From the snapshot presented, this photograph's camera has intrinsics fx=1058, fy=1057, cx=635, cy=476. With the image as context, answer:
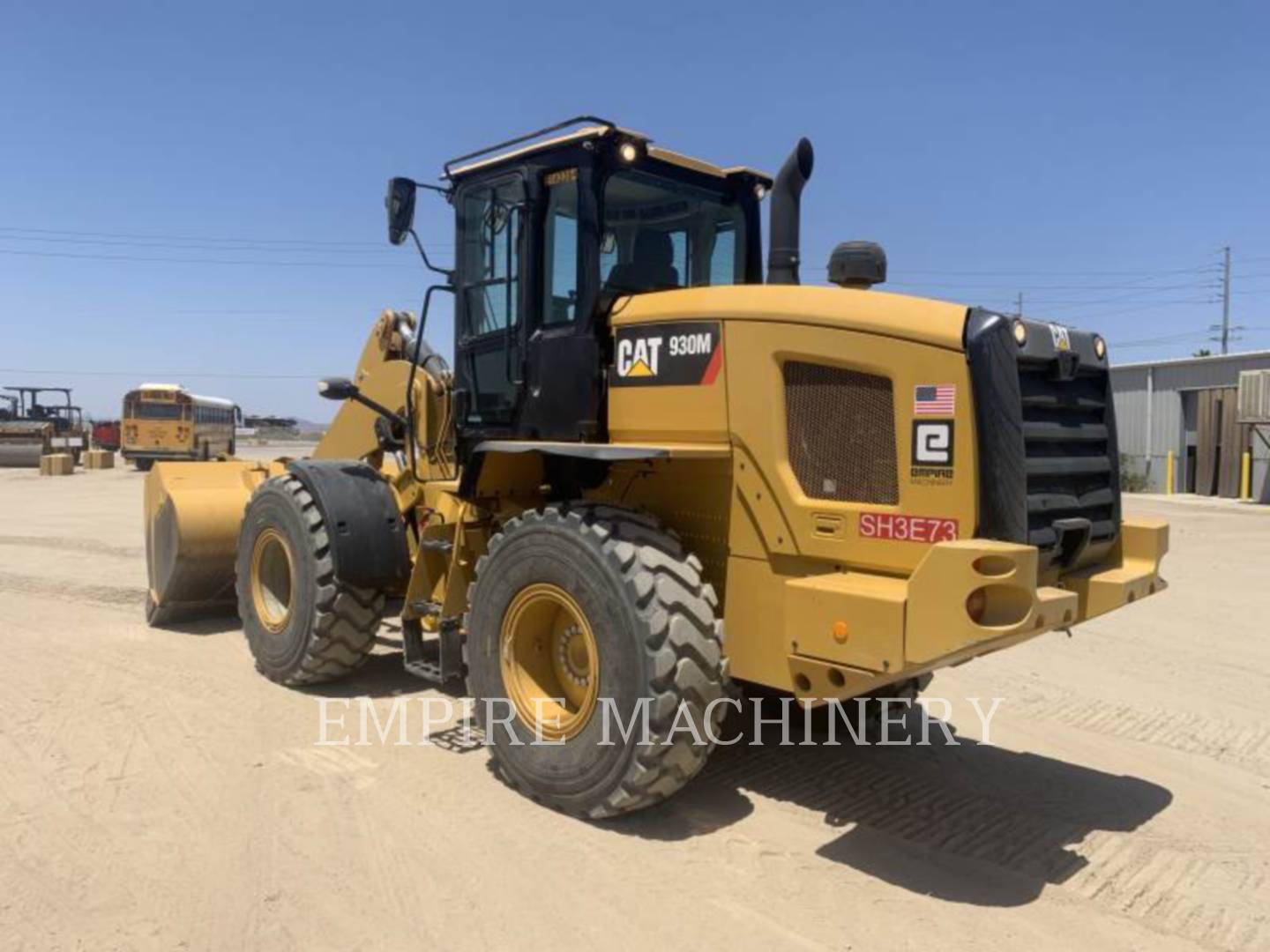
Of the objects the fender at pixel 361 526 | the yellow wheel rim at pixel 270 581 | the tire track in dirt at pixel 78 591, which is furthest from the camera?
the tire track in dirt at pixel 78 591

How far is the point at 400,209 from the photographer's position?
5754 mm

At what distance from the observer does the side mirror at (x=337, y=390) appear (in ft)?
21.3

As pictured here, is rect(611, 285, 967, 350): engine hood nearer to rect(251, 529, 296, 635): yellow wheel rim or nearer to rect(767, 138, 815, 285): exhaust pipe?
rect(767, 138, 815, 285): exhaust pipe

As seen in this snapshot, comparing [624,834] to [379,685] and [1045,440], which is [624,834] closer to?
[1045,440]

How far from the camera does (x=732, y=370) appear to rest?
4418 millimetres

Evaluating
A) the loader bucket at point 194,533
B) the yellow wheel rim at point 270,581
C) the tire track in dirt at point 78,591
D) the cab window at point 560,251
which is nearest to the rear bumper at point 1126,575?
the cab window at point 560,251

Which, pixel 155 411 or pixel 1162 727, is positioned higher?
pixel 155 411

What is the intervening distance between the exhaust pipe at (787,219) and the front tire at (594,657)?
159 centimetres

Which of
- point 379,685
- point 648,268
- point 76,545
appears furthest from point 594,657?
point 76,545

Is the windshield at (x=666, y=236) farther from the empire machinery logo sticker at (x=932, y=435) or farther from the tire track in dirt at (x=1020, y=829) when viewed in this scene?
the tire track in dirt at (x=1020, y=829)

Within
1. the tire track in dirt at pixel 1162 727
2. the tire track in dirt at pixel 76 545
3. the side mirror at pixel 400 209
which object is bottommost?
the tire track in dirt at pixel 1162 727

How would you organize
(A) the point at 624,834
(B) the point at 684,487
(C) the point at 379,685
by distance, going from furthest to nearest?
(C) the point at 379,685, (B) the point at 684,487, (A) the point at 624,834

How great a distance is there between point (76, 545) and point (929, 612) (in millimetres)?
12698

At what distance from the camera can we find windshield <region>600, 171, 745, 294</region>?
5.25 meters
